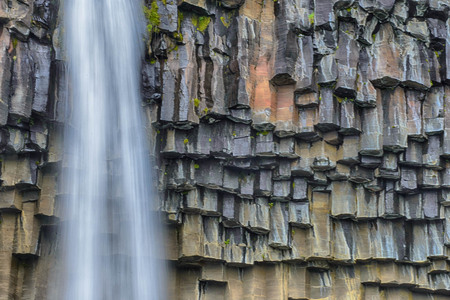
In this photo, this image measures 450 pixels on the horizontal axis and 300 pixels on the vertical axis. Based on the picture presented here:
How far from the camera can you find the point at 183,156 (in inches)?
458

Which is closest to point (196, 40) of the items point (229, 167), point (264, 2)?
point (264, 2)

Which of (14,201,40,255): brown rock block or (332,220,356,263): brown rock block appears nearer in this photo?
(14,201,40,255): brown rock block

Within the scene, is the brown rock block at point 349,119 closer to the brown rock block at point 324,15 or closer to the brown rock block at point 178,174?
the brown rock block at point 324,15

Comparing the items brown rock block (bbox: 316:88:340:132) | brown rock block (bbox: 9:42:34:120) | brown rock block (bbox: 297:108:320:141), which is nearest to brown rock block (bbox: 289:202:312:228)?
brown rock block (bbox: 297:108:320:141)

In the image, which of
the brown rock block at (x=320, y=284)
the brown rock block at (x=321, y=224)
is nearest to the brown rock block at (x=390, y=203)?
the brown rock block at (x=321, y=224)

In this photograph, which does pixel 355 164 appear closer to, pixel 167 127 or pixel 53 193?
pixel 167 127

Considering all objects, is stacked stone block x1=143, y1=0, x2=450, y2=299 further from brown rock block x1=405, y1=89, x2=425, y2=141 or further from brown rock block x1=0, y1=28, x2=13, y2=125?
brown rock block x1=0, y1=28, x2=13, y2=125

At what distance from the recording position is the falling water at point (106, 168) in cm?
1101

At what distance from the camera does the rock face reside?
11719 mm

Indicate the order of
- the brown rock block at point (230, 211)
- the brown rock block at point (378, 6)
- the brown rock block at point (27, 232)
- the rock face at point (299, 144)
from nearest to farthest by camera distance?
1. the brown rock block at point (27, 232)
2. the rock face at point (299, 144)
3. the brown rock block at point (230, 211)
4. the brown rock block at point (378, 6)

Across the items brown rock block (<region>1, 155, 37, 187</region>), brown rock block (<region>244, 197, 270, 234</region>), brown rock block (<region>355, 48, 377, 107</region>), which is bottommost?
brown rock block (<region>244, 197, 270, 234</region>)

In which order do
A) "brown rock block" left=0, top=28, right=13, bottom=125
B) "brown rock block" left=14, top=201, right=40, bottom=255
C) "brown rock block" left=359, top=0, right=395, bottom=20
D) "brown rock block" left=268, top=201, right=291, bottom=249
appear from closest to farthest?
"brown rock block" left=0, top=28, right=13, bottom=125
"brown rock block" left=14, top=201, right=40, bottom=255
"brown rock block" left=268, top=201, right=291, bottom=249
"brown rock block" left=359, top=0, right=395, bottom=20

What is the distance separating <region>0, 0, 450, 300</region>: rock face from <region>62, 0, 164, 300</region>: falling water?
1.10 ft

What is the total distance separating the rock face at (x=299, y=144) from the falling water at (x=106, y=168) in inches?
13.2
